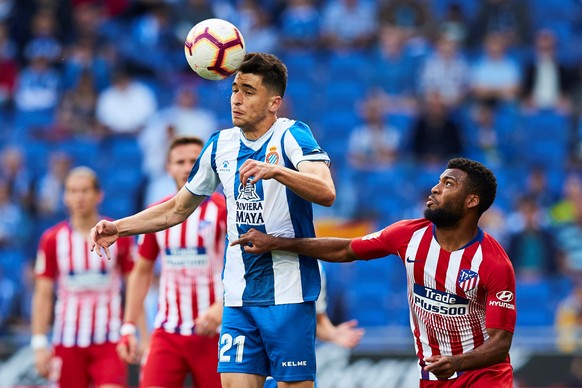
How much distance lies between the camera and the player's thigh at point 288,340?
6.38 m

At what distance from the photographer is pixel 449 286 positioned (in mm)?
6453

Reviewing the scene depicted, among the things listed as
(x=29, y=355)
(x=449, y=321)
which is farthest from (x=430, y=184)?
(x=449, y=321)

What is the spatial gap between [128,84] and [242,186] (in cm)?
1022

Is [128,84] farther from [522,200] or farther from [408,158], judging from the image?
[522,200]

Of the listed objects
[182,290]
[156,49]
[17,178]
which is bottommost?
[182,290]

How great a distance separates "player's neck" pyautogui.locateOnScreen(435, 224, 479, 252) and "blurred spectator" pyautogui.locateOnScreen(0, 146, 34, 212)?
980cm

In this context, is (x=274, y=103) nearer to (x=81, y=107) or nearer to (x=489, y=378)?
(x=489, y=378)

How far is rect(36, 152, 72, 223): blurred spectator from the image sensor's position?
15203mm

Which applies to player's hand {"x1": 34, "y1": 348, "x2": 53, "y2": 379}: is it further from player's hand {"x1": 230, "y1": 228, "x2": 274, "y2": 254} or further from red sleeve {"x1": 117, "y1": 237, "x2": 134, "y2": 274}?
player's hand {"x1": 230, "y1": 228, "x2": 274, "y2": 254}

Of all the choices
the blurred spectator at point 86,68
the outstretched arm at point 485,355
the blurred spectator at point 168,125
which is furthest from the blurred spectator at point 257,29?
the outstretched arm at point 485,355

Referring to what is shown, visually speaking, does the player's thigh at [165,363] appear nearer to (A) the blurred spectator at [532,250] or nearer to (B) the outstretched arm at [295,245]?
(B) the outstretched arm at [295,245]

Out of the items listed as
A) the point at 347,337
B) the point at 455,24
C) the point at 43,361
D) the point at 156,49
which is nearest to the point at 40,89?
the point at 156,49

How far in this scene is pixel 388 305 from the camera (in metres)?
14.0

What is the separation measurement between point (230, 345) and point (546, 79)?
430 inches
